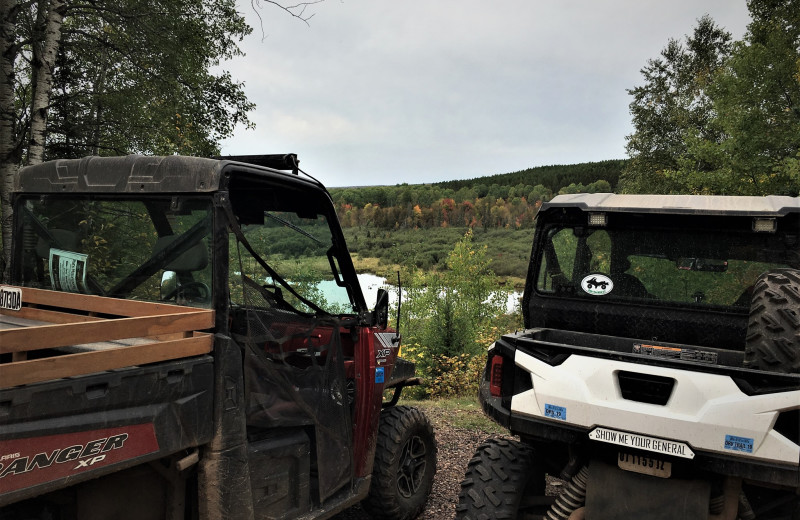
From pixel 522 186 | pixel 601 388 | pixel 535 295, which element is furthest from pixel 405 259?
pixel 522 186

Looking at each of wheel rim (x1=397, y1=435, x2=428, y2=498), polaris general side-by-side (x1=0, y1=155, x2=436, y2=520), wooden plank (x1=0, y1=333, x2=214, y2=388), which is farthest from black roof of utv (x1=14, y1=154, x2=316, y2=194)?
wheel rim (x1=397, y1=435, x2=428, y2=498)

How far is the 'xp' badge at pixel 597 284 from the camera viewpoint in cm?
424

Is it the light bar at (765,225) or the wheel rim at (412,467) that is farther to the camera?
the wheel rim at (412,467)

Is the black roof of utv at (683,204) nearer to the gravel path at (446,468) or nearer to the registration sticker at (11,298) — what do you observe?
the gravel path at (446,468)

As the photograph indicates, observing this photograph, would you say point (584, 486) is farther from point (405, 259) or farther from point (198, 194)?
point (405, 259)

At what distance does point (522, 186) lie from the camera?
195 ft

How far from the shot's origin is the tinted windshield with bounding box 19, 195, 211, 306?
2.80 meters

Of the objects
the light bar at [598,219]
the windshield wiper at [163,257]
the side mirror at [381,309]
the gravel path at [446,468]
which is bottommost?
the gravel path at [446,468]

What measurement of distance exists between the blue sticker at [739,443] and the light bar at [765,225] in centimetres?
173

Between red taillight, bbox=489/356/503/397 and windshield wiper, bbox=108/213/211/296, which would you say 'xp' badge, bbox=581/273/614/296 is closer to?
red taillight, bbox=489/356/503/397

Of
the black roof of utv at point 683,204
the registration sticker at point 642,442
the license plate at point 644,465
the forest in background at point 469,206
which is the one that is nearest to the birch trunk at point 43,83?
the black roof of utv at point 683,204

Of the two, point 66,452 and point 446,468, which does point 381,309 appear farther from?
point 446,468

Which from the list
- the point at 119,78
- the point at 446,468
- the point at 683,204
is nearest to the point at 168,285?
the point at 683,204

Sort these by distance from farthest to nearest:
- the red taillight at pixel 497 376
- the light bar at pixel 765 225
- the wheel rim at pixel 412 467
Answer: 1. the wheel rim at pixel 412 467
2. the light bar at pixel 765 225
3. the red taillight at pixel 497 376
